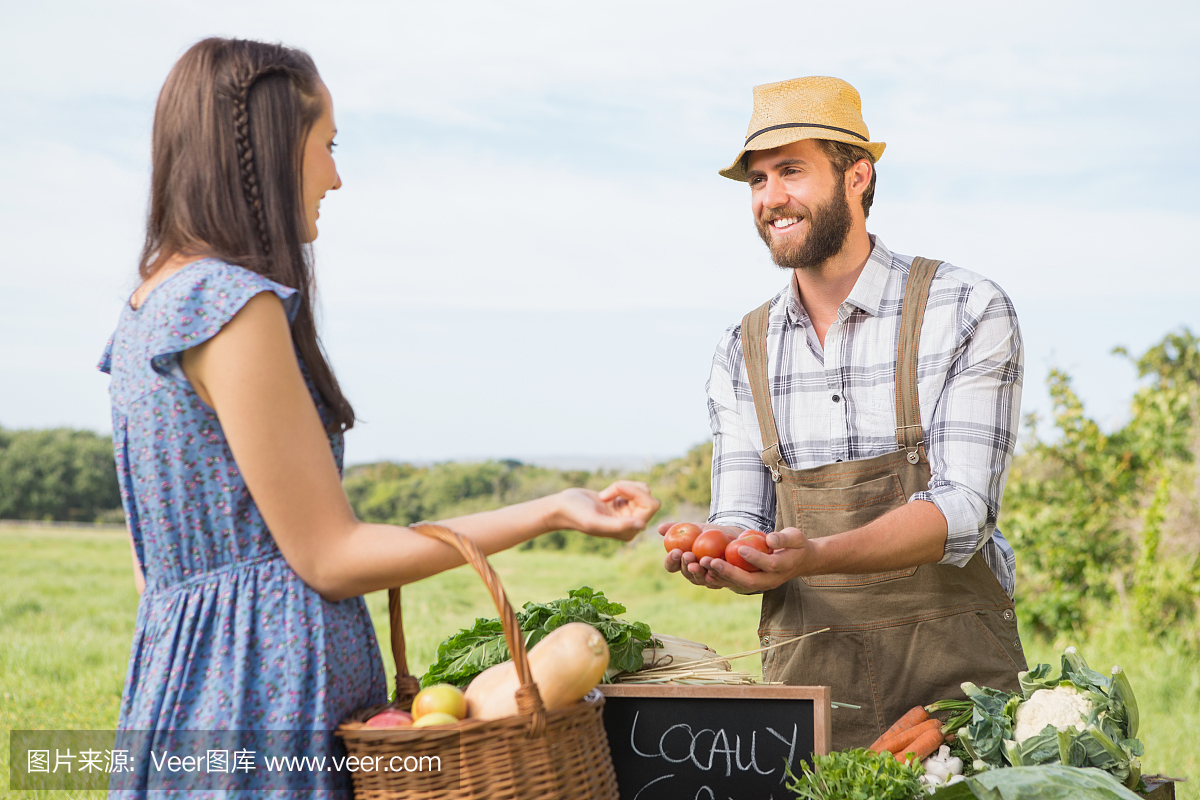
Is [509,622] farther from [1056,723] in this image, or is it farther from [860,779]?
[1056,723]

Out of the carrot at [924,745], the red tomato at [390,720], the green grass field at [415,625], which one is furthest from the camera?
the green grass field at [415,625]

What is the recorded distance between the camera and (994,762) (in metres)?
2.68

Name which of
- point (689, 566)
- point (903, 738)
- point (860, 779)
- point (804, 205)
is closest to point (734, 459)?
point (689, 566)

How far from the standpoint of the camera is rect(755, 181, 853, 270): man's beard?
3580 millimetres

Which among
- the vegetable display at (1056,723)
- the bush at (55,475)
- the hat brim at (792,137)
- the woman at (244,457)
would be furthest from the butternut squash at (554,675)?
the bush at (55,475)

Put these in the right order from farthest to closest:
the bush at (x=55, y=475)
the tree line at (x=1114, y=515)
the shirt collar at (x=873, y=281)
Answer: the bush at (x=55, y=475), the tree line at (x=1114, y=515), the shirt collar at (x=873, y=281)

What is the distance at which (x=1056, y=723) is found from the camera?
8.55 feet

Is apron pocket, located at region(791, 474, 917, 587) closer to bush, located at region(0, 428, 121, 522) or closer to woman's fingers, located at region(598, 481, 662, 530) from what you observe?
woman's fingers, located at region(598, 481, 662, 530)

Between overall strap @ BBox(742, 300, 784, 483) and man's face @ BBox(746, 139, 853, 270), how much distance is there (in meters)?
0.26

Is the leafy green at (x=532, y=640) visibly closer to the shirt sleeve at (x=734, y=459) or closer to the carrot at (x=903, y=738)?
the carrot at (x=903, y=738)

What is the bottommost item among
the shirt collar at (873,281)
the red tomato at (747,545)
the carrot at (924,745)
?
the carrot at (924,745)

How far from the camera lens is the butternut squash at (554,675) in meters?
1.86

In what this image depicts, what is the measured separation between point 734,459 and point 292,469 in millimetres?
2215

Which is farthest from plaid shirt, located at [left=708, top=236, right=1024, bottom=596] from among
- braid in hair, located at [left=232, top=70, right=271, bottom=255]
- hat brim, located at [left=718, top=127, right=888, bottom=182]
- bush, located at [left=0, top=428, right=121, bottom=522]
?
bush, located at [left=0, top=428, right=121, bottom=522]
